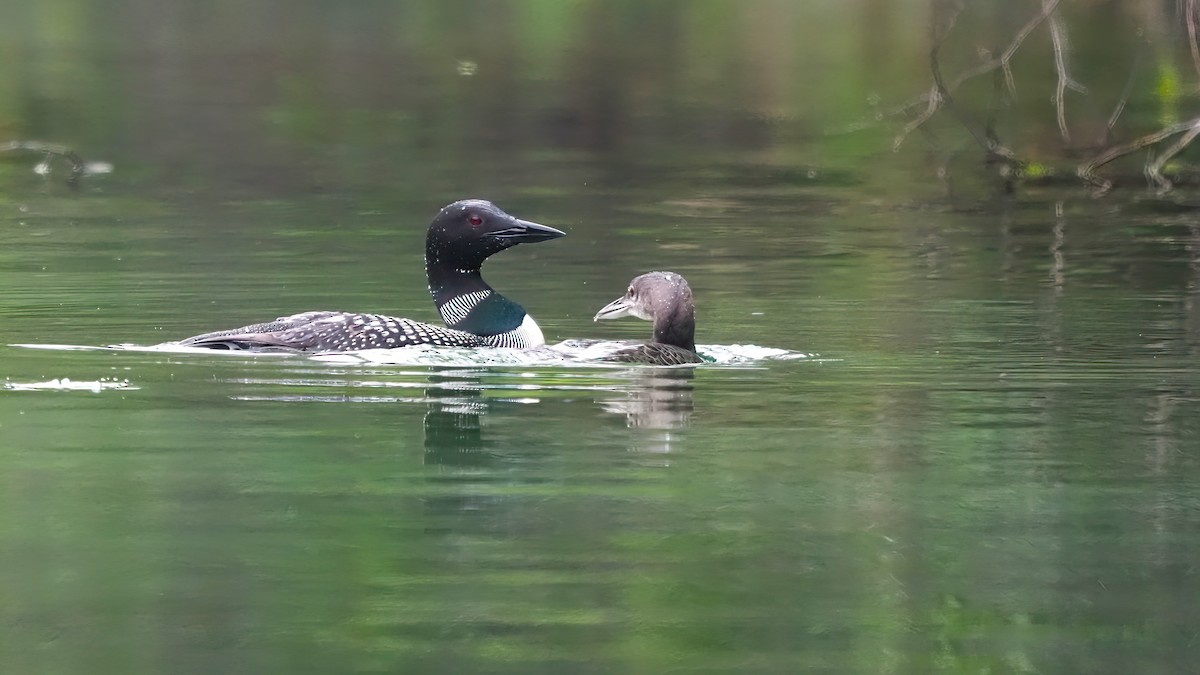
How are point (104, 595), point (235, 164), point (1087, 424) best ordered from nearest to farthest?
point (104, 595) → point (1087, 424) → point (235, 164)

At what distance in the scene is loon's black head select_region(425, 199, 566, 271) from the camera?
9719mm

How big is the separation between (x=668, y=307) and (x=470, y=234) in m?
1.01

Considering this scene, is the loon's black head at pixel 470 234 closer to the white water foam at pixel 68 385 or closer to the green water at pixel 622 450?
the green water at pixel 622 450

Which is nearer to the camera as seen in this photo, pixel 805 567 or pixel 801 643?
pixel 801 643

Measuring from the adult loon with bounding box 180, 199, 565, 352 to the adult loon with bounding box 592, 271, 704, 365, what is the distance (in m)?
0.46

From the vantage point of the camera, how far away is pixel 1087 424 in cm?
742

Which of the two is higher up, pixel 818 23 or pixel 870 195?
pixel 818 23

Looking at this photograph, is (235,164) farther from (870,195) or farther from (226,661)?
(226,661)

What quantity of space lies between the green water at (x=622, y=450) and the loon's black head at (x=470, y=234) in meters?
1.03

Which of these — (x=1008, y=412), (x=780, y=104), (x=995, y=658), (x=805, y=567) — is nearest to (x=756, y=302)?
(x=1008, y=412)

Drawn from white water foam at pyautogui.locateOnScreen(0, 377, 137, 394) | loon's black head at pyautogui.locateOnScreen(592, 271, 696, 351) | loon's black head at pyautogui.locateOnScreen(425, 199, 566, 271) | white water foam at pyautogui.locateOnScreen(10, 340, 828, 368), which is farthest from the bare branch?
white water foam at pyautogui.locateOnScreen(0, 377, 137, 394)

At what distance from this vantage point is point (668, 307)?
9.28 m

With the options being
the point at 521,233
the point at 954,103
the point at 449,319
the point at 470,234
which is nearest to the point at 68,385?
the point at 449,319

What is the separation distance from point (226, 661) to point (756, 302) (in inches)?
283
